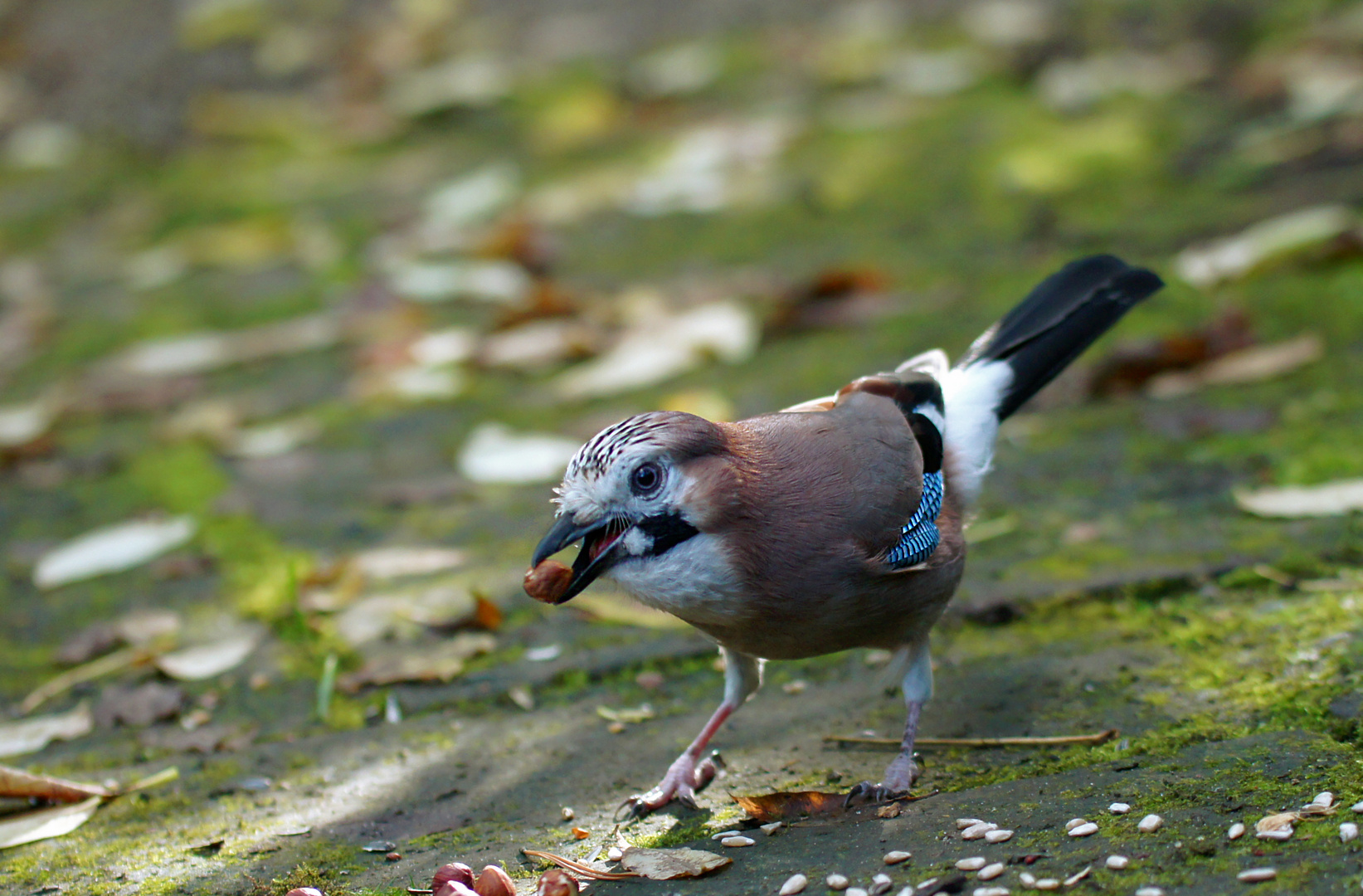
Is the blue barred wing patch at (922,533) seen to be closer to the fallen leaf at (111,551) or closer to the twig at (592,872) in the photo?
the twig at (592,872)

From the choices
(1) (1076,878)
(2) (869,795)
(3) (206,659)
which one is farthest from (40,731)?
(1) (1076,878)

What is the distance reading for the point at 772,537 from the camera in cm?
258

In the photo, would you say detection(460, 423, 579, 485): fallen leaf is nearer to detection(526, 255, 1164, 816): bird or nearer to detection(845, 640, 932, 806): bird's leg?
detection(526, 255, 1164, 816): bird

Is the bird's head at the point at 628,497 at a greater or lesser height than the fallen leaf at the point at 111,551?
greater

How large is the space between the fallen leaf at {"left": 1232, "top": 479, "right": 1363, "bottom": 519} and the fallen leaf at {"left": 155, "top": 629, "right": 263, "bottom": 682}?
2.70 meters

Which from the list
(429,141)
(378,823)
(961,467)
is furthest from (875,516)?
(429,141)

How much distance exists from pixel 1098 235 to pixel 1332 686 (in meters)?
3.37

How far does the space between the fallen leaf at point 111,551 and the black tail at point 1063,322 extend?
8.68 feet

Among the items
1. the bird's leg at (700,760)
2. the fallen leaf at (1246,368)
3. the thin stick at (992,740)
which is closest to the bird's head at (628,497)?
the bird's leg at (700,760)

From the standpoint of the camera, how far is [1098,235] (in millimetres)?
5594

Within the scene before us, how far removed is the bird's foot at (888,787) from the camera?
8.21ft

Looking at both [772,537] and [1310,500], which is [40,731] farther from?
[1310,500]

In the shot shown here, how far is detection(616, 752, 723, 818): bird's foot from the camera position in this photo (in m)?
2.61

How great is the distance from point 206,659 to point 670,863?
164 cm
